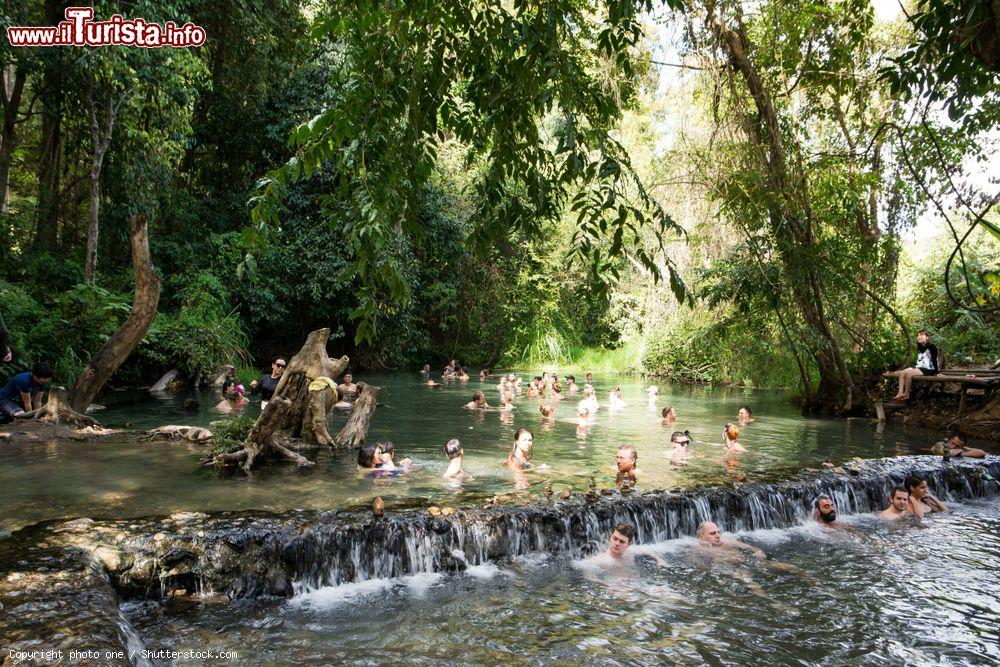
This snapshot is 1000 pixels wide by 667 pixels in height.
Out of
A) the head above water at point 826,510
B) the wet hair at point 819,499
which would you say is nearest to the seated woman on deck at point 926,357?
the wet hair at point 819,499

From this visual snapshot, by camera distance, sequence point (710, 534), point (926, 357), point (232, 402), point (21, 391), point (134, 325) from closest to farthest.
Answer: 1. point (710, 534)
2. point (134, 325)
3. point (21, 391)
4. point (926, 357)
5. point (232, 402)

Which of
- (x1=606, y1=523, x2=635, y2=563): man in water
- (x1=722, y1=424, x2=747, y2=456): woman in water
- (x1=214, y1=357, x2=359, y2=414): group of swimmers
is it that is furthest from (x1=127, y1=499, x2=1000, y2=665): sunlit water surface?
(x1=214, y1=357, x2=359, y2=414): group of swimmers

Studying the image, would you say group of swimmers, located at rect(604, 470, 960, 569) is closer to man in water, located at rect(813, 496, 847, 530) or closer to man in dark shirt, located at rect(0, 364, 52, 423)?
man in water, located at rect(813, 496, 847, 530)

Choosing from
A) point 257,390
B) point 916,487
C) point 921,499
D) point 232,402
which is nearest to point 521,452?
point 916,487

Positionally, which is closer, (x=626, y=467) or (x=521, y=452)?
(x=626, y=467)

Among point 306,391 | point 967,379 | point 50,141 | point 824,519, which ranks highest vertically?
point 50,141

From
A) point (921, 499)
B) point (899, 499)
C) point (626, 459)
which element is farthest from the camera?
point (921, 499)

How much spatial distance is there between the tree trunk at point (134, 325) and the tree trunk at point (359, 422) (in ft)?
12.1

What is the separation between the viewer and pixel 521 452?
397 inches

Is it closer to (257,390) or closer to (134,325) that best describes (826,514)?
(134,325)

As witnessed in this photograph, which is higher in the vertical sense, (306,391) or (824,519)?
(306,391)

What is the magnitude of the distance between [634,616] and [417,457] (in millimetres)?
5854

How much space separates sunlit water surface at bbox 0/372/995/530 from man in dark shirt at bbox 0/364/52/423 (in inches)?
57.5

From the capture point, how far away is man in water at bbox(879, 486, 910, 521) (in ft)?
31.2
